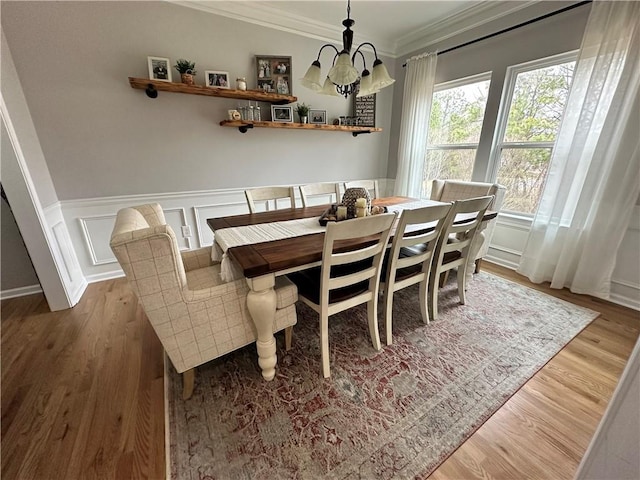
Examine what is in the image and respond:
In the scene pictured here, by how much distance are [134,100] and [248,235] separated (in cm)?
198

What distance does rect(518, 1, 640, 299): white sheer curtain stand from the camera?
73.9 inches

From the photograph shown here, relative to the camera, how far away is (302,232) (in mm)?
1624

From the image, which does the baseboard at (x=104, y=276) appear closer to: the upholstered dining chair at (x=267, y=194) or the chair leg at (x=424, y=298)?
the upholstered dining chair at (x=267, y=194)

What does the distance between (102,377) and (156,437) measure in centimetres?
61

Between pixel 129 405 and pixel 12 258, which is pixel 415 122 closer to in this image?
pixel 129 405

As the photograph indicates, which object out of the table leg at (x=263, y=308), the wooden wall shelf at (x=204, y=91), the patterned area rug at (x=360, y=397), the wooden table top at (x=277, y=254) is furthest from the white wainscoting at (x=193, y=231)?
the table leg at (x=263, y=308)

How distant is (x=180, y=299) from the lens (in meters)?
1.13

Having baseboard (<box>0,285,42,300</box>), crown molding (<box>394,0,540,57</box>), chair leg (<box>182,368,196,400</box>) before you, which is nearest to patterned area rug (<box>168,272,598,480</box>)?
chair leg (<box>182,368,196,400</box>)

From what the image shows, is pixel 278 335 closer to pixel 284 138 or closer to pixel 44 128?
pixel 284 138

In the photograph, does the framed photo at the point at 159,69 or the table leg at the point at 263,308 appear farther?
the framed photo at the point at 159,69

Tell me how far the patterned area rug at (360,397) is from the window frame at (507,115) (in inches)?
61.9

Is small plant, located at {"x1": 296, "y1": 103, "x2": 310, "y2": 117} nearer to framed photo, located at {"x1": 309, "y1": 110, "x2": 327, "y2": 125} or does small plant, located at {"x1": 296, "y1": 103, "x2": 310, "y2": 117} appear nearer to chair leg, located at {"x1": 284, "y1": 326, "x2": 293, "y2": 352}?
framed photo, located at {"x1": 309, "y1": 110, "x2": 327, "y2": 125}

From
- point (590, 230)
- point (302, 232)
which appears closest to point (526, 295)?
point (590, 230)

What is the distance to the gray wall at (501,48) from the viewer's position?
2184mm
